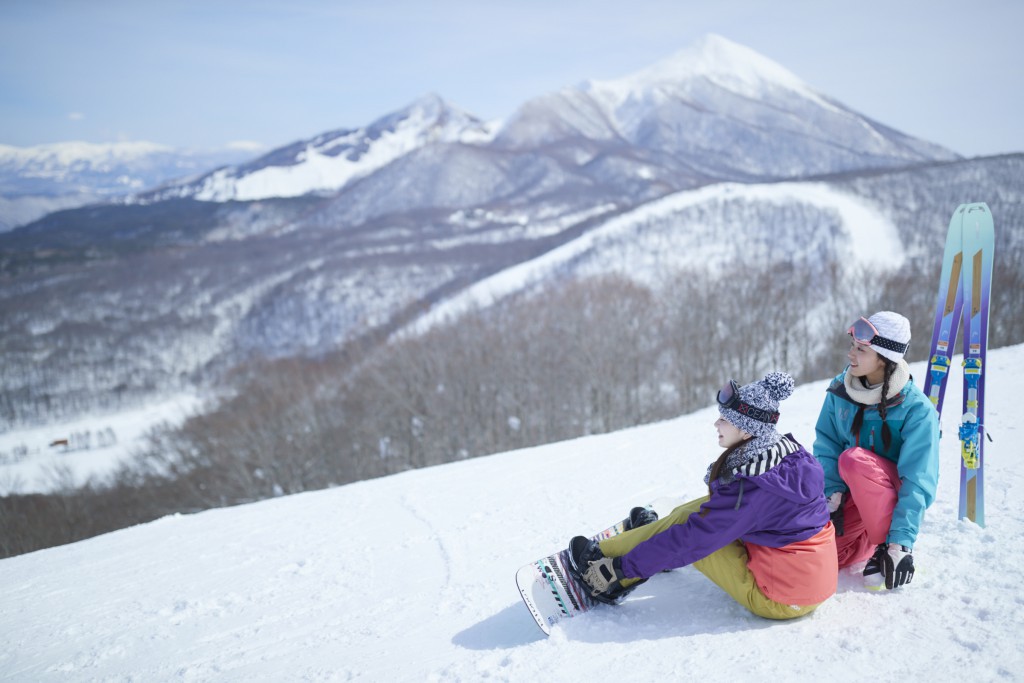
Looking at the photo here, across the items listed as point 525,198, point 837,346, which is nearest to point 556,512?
point 837,346

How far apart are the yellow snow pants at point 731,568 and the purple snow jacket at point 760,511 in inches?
5.1

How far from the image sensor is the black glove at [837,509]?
346 centimetres

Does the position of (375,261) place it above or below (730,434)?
below

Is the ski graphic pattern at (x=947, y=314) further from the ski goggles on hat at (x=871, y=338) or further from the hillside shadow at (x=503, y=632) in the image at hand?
the hillside shadow at (x=503, y=632)

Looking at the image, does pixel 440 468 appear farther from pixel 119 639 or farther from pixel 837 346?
pixel 837 346

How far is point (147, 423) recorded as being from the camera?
222 feet

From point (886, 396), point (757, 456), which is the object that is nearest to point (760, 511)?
point (757, 456)

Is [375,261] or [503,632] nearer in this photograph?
[503,632]

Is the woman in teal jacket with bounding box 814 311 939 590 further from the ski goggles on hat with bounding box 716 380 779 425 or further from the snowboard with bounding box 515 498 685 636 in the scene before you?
the snowboard with bounding box 515 498 685 636

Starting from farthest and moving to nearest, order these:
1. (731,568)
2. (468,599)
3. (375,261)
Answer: (375,261) < (468,599) < (731,568)

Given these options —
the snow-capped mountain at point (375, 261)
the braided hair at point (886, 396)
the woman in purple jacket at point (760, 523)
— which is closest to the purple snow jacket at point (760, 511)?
the woman in purple jacket at point (760, 523)

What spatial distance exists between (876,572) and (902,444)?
77cm

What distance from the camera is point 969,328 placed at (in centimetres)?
421

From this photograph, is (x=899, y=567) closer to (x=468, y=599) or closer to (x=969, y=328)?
(x=969, y=328)
